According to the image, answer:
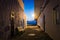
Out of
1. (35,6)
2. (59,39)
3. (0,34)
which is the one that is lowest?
(59,39)

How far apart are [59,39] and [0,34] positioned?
2.75 meters

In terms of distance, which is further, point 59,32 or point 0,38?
point 59,32

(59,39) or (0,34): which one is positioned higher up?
(0,34)

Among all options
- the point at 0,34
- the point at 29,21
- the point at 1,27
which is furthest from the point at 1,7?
the point at 29,21

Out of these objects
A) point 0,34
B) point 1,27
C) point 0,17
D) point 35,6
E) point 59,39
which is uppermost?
point 35,6

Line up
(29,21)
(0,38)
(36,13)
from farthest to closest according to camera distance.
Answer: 1. (29,21)
2. (36,13)
3. (0,38)

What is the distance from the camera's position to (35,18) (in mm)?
23500

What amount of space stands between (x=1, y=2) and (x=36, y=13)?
1867 centimetres

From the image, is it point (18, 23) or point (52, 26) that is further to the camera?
point (18, 23)

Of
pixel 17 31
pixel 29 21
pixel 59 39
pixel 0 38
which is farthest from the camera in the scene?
pixel 29 21

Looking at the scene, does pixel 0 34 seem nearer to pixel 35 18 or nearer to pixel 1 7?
pixel 1 7

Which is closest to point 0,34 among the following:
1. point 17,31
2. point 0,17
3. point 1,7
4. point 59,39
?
point 0,17

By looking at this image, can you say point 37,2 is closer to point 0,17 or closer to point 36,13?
point 36,13

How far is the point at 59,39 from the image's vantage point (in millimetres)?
4848
